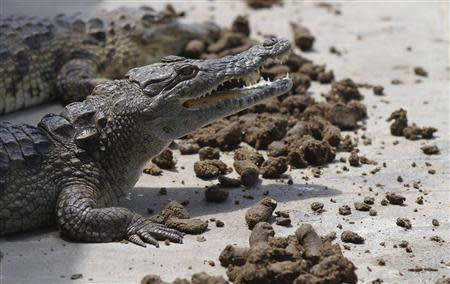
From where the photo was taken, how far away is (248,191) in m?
6.14

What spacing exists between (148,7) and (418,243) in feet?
16.1

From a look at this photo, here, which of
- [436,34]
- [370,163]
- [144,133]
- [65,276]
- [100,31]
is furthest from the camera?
[436,34]

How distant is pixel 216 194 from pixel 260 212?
47 cm

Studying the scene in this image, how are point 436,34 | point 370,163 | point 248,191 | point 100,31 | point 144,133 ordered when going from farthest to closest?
point 436,34
point 100,31
point 370,163
point 248,191
point 144,133

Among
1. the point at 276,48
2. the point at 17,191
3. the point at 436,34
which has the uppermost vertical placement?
the point at 276,48

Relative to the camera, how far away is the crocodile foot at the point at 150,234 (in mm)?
5227

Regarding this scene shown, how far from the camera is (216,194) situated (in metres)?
5.91

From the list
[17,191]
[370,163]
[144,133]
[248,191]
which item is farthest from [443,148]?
[17,191]

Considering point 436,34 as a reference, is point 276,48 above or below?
above

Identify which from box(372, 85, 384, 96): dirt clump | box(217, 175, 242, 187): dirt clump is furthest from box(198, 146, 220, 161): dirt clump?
box(372, 85, 384, 96): dirt clump

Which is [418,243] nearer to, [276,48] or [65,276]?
[276,48]

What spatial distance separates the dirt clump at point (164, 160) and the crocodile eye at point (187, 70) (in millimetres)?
920

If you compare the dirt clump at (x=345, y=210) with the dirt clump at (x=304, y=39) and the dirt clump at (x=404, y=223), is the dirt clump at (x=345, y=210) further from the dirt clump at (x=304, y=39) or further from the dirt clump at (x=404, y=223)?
the dirt clump at (x=304, y=39)

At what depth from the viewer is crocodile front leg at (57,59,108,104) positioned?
324 inches
